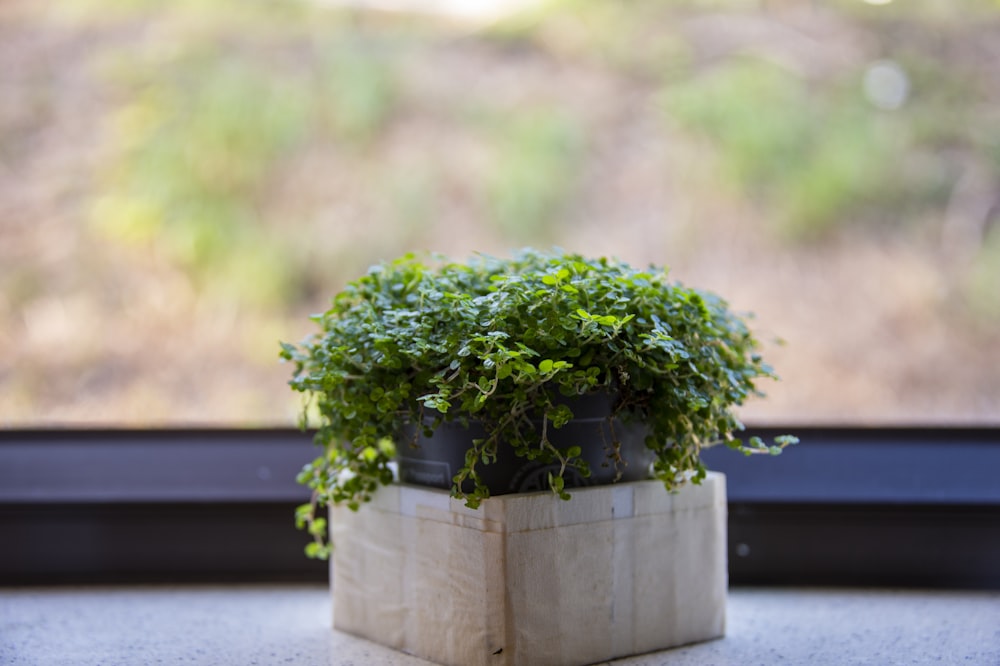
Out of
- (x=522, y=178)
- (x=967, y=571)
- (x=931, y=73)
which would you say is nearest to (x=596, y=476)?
(x=967, y=571)

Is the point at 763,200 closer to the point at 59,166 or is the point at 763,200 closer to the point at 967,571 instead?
the point at 967,571

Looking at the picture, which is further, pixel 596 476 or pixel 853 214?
pixel 853 214

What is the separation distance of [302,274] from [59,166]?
0.65m

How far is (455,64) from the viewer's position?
2.40m

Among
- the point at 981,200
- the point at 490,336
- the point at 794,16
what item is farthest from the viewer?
the point at 794,16

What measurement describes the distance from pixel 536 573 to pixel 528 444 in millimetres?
161

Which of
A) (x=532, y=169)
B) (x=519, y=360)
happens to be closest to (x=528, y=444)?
(x=519, y=360)

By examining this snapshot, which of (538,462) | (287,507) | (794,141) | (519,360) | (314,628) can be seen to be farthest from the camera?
(794,141)

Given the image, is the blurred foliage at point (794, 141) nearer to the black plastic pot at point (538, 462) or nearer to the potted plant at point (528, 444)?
the potted plant at point (528, 444)

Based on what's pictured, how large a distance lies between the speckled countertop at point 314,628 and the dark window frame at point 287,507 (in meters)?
0.05

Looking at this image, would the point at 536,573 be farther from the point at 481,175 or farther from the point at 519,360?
the point at 481,175

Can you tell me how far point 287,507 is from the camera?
182 cm

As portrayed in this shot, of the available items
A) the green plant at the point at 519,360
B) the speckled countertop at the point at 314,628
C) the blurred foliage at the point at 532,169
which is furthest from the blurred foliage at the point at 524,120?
the green plant at the point at 519,360

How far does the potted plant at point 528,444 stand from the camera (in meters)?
1.20
